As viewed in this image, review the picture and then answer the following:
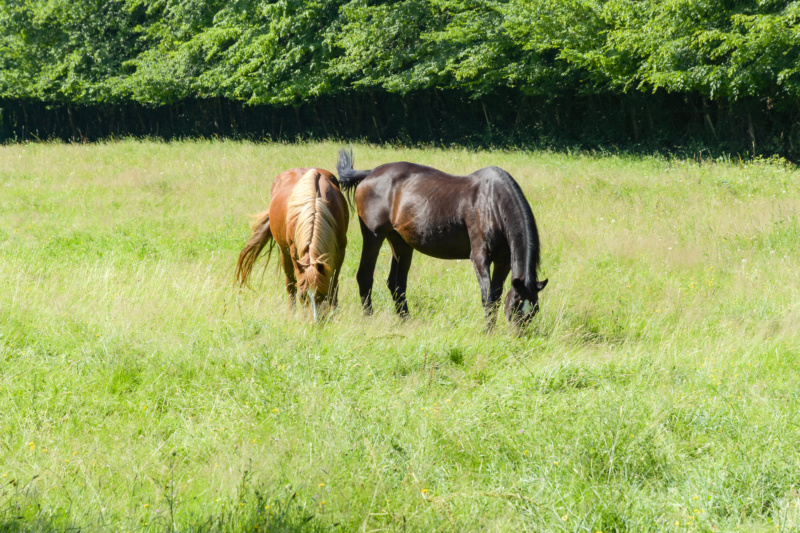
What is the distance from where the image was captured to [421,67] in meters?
23.5

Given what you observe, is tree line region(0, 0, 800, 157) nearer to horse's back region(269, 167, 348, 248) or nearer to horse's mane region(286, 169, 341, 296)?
horse's back region(269, 167, 348, 248)

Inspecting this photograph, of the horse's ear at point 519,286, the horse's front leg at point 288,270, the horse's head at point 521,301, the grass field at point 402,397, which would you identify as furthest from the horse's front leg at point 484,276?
the horse's front leg at point 288,270

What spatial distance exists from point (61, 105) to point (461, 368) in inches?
1488

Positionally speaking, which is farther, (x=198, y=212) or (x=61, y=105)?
(x=61, y=105)

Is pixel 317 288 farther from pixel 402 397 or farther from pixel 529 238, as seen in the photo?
pixel 529 238

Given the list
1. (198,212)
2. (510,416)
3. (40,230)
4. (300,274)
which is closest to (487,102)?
(198,212)

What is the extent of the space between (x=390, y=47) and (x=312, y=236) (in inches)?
803

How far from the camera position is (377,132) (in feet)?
96.5

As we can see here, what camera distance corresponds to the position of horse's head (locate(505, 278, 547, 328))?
17.5 ft

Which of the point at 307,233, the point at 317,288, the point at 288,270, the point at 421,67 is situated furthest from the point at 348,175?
the point at 421,67

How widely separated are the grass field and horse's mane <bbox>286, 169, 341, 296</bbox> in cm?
43

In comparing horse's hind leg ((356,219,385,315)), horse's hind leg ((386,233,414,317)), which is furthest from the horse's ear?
horse's hind leg ((356,219,385,315))

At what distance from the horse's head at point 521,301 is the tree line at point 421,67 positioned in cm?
1336

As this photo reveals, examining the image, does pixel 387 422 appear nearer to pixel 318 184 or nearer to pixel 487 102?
pixel 318 184
